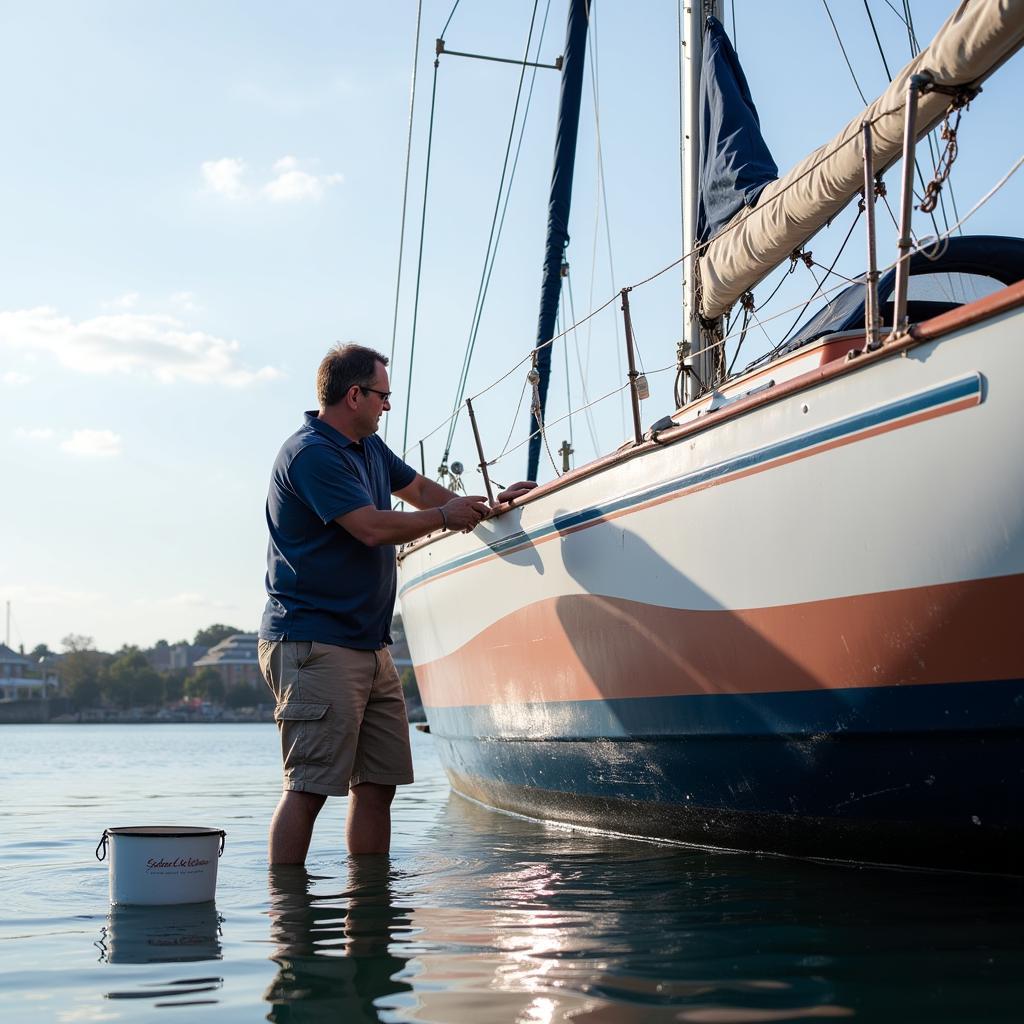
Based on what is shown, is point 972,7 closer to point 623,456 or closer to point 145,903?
point 623,456

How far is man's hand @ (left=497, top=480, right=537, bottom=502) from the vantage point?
557 centimetres

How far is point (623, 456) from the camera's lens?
4.81 m

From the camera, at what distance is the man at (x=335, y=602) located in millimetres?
4164

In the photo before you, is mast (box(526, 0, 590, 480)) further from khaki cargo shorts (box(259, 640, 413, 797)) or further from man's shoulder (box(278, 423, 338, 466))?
khaki cargo shorts (box(259, 640, 413, 797))

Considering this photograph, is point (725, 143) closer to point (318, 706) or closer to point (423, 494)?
point (423, 494)

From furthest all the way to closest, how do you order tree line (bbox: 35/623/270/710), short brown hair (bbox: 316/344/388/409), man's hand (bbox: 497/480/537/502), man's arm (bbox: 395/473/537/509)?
1. tree line (bbox: 35/623/270/710)
2. man's hand (bbox: 497/480/537/502)
3. man's arm (bbox: 395/473/537/509)
4. short brown hair (bbox: 316/344/388/409)

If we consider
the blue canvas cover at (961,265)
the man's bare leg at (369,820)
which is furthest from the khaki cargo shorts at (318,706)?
the blue canvas cover at (961,265)

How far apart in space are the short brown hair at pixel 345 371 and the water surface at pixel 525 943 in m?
1.69

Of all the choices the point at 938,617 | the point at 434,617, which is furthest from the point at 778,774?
the point at 434,617

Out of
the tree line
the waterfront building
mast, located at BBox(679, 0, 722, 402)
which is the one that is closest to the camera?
mast, located at BBox(679, 0, 722, 402)

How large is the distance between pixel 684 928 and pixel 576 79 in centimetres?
676

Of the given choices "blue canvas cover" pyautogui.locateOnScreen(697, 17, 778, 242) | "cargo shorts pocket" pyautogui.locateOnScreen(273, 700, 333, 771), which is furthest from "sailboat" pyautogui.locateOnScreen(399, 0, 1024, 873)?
"cargo shorts pocket" pyautogui.locateOnScreen(273, 700, 333, 771)

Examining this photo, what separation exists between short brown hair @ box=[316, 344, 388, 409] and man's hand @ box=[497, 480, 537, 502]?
4.21 feet

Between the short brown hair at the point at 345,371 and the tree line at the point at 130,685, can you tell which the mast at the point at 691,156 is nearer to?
the short brown hair at the point at 345,371
